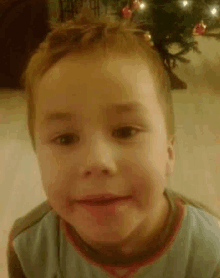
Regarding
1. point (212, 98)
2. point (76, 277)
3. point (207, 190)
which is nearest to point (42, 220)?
point (76, 277)

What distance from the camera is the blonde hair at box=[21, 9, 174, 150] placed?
0.63m

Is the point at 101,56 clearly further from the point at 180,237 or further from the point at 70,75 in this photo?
the point at 180,237

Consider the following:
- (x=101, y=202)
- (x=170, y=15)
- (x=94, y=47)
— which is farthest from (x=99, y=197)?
(x=170, y=15)

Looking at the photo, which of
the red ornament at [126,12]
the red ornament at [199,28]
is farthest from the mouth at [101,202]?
the red ornament at [199,28]

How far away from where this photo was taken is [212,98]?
1.99 m

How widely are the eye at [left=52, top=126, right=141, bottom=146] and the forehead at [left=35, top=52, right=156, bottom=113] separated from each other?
47 millimetres

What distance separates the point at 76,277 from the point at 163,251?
0.61ft

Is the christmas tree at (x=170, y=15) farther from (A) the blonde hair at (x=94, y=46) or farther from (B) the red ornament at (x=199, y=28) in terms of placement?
(A) the blonde hair at (x=94, y=46)

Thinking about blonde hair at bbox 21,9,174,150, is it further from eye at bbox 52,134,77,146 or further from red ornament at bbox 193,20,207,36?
red ornament at bbox 193,20,207,36

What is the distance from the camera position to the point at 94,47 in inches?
24.5

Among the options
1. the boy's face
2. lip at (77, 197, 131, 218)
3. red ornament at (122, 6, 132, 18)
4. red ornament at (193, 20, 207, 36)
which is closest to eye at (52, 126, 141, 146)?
the boy's face

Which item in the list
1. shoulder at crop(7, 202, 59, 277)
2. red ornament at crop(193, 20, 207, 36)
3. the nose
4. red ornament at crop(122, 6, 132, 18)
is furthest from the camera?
red ornament at crop(193, 20, 207, 36)

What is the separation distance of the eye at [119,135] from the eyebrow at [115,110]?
0.03 meters

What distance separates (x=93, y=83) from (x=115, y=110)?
55 mm
